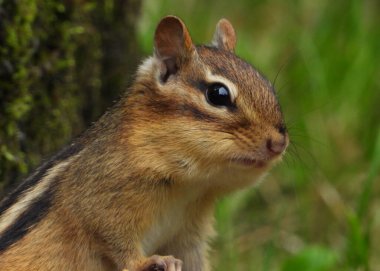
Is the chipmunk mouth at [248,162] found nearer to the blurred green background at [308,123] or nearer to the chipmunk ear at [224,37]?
the chipmunk ear at [224,37]

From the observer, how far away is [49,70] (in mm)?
4359

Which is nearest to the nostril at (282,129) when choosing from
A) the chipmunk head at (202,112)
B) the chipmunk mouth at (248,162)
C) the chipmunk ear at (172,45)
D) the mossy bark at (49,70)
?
the chipmunk head at (202,112)

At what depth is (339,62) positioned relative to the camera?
20.3 ft

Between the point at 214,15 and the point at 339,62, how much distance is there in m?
1.16

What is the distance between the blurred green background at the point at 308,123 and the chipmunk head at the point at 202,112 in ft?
3.44

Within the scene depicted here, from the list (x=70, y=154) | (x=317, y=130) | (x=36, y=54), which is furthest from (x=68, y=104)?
(x=317, y=130)

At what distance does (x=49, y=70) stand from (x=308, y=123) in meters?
2.00

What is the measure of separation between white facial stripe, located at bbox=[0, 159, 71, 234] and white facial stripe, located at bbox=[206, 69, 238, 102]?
635mm

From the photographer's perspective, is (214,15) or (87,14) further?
(214,15)

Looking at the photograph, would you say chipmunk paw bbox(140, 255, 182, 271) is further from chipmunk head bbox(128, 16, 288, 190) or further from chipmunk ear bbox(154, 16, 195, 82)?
chipmunk ear bbox(154, 16, 195, 82)

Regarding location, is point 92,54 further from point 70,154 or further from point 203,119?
point 203,119

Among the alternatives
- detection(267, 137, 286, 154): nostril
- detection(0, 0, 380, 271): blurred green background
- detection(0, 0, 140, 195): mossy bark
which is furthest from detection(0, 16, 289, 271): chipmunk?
detection(0, 0, 380, 271): blurred green background

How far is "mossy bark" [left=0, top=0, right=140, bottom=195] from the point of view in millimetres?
4105

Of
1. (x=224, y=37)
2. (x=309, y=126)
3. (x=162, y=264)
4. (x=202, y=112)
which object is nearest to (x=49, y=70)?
(x=224, y=37)
